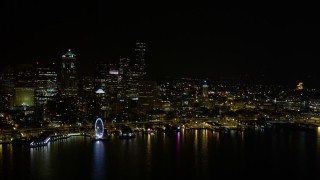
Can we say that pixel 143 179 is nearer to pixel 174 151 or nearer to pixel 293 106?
pixel 174 151

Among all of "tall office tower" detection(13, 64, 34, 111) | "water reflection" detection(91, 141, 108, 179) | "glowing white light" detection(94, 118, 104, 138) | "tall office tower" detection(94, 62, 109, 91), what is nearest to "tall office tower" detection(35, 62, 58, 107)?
"tall office tower" detection(13, 64, 34, 111)

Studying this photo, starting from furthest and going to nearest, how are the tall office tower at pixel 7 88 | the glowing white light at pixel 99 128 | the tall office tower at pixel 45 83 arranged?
the tall office tower at pixel 45 83
the tall office tower at pixel 7 88
the glowing white light at pixel 99 128

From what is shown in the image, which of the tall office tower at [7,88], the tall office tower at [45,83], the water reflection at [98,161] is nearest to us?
the water reflection at [98,161]

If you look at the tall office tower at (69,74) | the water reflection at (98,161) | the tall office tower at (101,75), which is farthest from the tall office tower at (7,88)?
the water reflection at (98,161)

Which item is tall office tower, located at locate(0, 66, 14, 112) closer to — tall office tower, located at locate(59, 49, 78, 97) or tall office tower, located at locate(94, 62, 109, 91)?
tall office tower, located at locate(59, 49, 78, 97)

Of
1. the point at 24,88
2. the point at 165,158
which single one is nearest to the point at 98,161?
the point at 165,158

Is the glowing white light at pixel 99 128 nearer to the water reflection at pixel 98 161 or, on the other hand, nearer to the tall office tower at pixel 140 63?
the water reflection at pixel 98 161

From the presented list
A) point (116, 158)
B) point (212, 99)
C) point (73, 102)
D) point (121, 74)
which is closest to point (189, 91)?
point (212, 99)
